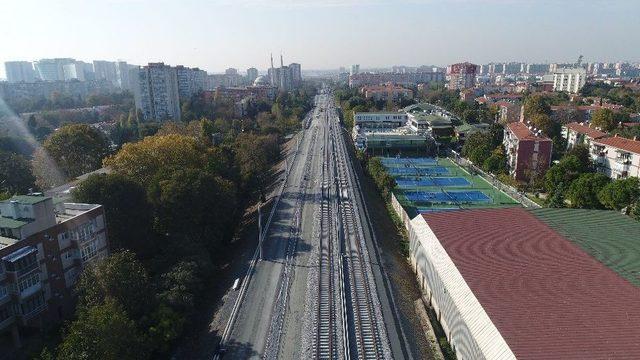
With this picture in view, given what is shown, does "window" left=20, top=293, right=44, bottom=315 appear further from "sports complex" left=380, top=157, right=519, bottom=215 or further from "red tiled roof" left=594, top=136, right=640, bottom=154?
"red tiled roof" left=594, top=136, right=640, bottom=154

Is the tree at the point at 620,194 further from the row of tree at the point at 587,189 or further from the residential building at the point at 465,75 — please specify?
the residential building at the point at 465,75

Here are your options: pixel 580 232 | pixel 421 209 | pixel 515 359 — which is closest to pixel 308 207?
pixel 421 209

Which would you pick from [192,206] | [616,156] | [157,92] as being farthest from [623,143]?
[157,92]

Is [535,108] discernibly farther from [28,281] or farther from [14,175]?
[28,281]

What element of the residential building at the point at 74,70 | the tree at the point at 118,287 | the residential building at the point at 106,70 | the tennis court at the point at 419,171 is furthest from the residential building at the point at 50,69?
the tree at the point at 118,287

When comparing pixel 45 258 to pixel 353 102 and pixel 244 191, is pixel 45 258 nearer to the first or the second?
pixel 244 191

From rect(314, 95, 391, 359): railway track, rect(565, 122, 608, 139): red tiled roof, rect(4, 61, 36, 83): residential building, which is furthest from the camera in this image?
rect(4, 61, 36, 83): residential building

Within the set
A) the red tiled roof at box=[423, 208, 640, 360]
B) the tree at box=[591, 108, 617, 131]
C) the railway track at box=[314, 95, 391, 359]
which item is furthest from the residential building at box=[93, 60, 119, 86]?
the red tiled roof at box=[423, 208, 640, 360]
